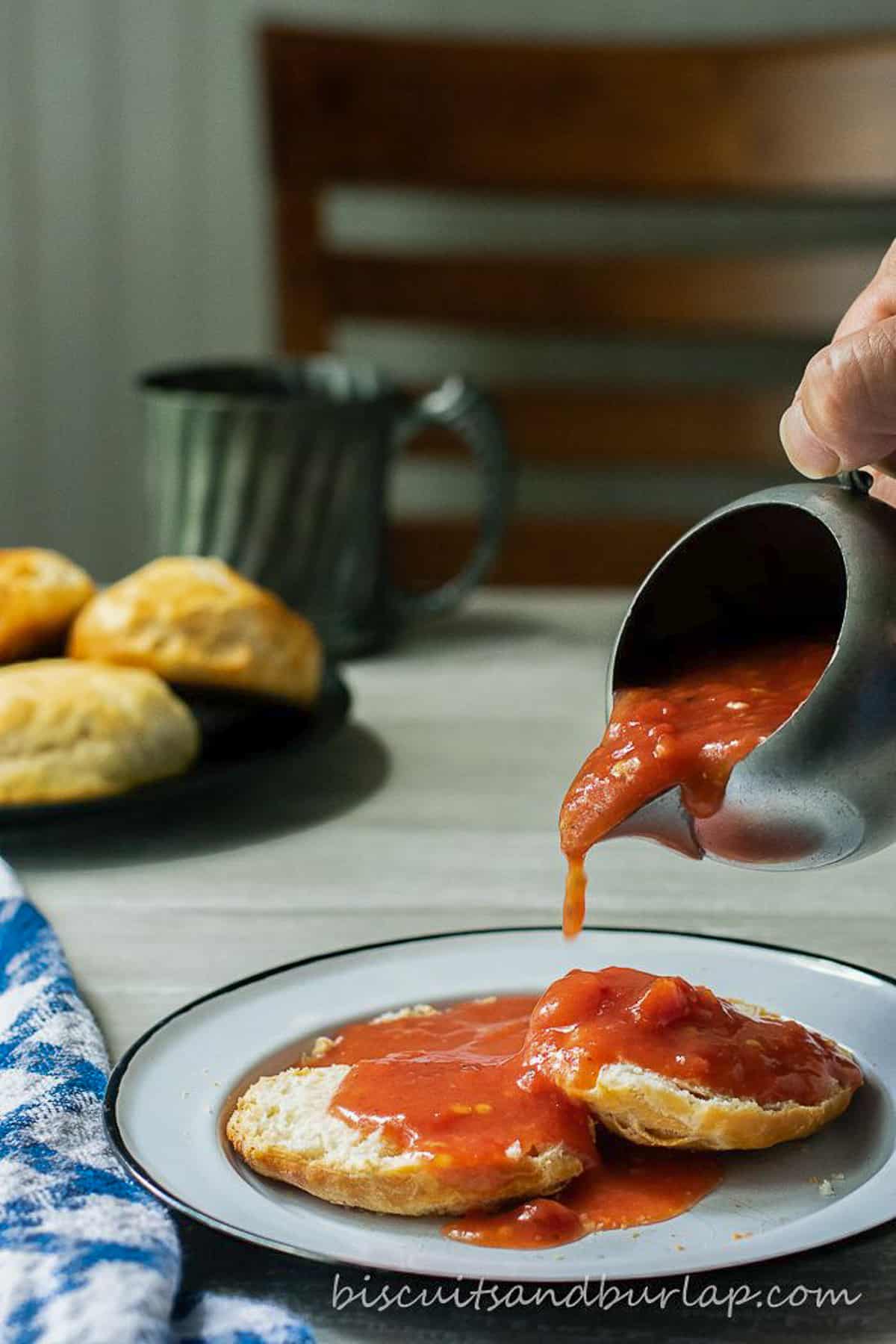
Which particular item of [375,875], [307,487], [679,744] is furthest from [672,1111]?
[307,487]

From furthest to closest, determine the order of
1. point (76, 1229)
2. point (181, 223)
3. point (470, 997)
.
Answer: point (181, 223), point (470, 997), point (76, 1229)

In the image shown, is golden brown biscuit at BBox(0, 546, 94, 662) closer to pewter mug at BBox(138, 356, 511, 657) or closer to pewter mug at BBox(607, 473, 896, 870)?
pewter mug at BBox(138, 356, 511, 657)

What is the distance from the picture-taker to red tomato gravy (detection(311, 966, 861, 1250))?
661 mm

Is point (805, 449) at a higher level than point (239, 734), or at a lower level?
higher

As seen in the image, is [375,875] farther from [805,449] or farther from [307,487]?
[307,487]

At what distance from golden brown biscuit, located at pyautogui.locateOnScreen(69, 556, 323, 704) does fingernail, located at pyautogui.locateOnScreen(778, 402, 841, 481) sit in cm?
52

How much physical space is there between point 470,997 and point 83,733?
1.24 ft

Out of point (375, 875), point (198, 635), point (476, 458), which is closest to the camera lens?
point (375, 875)

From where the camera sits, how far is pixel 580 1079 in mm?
698

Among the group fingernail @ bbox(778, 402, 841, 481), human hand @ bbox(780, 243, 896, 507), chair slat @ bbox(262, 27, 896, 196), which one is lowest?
fingernail @ bbox(778, 402, 841, 481)

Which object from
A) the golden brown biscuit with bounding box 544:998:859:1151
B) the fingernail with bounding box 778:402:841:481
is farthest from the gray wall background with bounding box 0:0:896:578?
the golden brown biscuit with bounding box 544:998:859:1151

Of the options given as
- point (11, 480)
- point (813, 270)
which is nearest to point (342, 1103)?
point (813, 270)

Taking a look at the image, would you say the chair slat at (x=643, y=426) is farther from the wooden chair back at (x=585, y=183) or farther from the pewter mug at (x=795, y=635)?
the pewter mug at (x=795, y=635)

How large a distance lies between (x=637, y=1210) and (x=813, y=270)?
5.98ft
